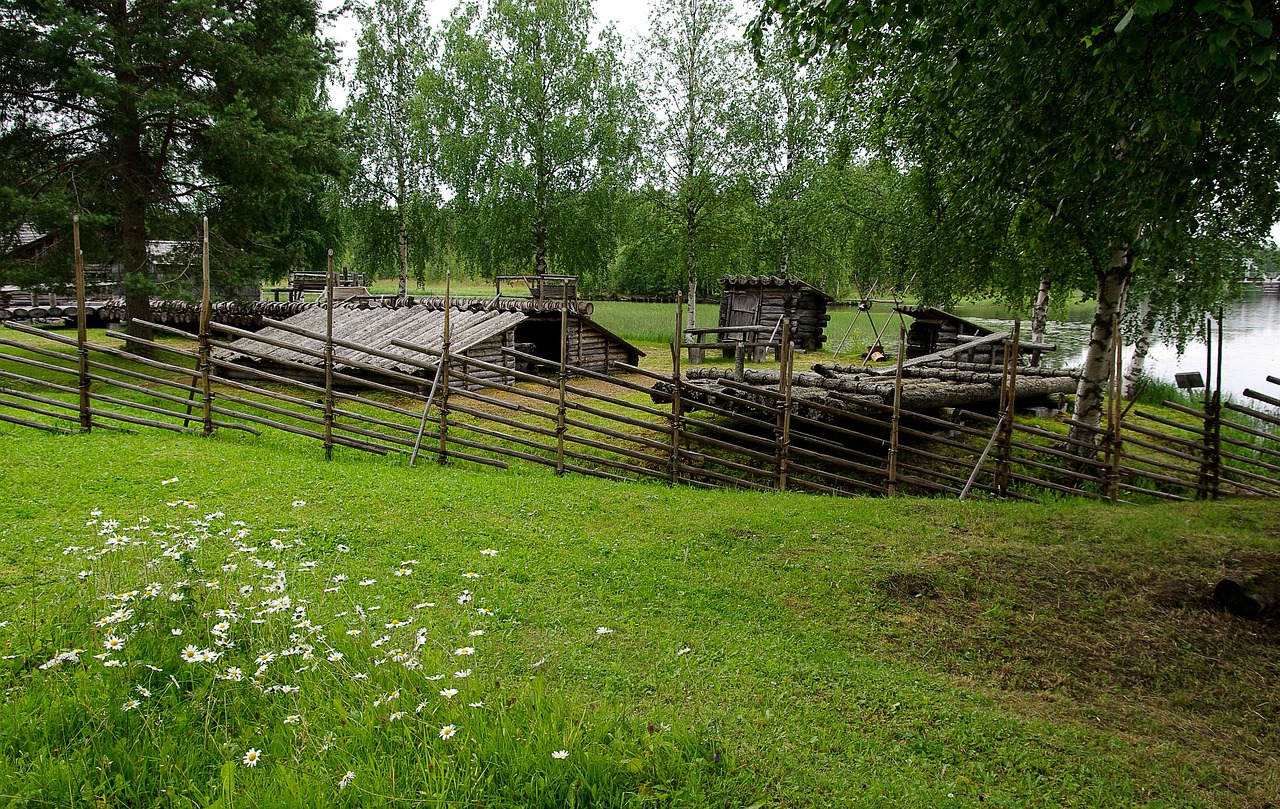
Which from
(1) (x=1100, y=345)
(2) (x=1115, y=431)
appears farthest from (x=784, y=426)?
(1) (x=1100, y=345)

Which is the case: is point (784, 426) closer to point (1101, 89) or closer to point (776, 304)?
point (1101, 89)

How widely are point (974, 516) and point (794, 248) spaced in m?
20.7

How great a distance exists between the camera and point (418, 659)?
3426 millimetres

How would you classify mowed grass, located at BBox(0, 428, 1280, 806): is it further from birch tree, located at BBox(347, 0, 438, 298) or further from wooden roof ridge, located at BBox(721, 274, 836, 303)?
birch tree, located at BBox(347, 0, 438, 298)

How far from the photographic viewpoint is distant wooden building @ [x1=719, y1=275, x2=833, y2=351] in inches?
857

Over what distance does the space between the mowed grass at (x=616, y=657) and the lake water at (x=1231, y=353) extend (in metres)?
10.6

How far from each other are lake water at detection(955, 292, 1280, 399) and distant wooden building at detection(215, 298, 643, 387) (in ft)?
38.0

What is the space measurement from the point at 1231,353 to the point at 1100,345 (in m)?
19.0

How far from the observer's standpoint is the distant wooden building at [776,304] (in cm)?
2177

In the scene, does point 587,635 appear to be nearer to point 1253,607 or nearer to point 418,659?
point 418,659

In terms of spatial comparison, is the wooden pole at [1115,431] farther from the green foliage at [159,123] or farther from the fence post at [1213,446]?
the green foliage at [159,123]

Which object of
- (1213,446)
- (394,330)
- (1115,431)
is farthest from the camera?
(394,330)

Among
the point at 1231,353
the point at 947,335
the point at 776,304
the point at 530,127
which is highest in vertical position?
the point at 530,127

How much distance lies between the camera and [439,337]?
13.6 metres
